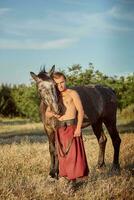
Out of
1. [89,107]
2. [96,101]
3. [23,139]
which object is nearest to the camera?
[89,107]

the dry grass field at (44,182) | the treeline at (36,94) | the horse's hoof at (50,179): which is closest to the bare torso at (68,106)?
the dry grass field at (44,182)

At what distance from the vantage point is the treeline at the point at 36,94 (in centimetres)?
3638

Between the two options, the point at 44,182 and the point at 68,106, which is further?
the point at 44,182

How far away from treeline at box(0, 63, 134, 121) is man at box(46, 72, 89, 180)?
27.1 m

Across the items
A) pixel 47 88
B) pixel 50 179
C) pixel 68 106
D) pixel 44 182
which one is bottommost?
pixel 50 179

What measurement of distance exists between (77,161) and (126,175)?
216cm

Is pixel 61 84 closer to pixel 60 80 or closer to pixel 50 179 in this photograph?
pixel 60 80

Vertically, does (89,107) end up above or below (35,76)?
below

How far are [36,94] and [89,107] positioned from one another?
29986 millimetres

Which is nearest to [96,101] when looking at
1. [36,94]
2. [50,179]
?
[50,179]

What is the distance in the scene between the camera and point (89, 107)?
418 inches

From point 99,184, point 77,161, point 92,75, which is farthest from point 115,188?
point 92,75

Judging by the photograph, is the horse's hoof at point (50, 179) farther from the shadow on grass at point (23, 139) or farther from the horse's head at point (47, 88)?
the shadow on grass at point (23, 139)

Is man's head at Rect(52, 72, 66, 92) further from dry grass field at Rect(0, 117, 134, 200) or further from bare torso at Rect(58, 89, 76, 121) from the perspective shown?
dry grass field at Rect(0, 117, 134, 200)
